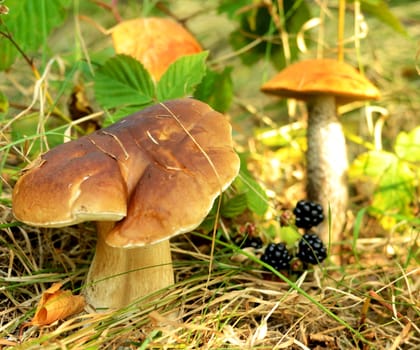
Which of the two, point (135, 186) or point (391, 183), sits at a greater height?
point (135, 186)

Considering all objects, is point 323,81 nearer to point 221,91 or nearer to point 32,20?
point 221,91

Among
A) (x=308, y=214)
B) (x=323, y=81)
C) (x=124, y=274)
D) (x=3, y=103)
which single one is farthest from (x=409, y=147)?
(x=3, y=103)

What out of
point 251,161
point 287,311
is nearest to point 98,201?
point 287,311

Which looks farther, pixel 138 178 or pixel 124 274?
pixel 124 274

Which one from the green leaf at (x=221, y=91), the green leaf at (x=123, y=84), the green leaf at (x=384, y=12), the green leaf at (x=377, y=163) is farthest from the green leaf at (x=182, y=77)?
the green leaf at (x=384, y=12)

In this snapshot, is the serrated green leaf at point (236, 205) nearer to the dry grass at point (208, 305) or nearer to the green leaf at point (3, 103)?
the dry grass at point (208, 305)

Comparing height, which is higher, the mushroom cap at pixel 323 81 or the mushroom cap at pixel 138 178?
the mushroom cap at pixel 138 178
